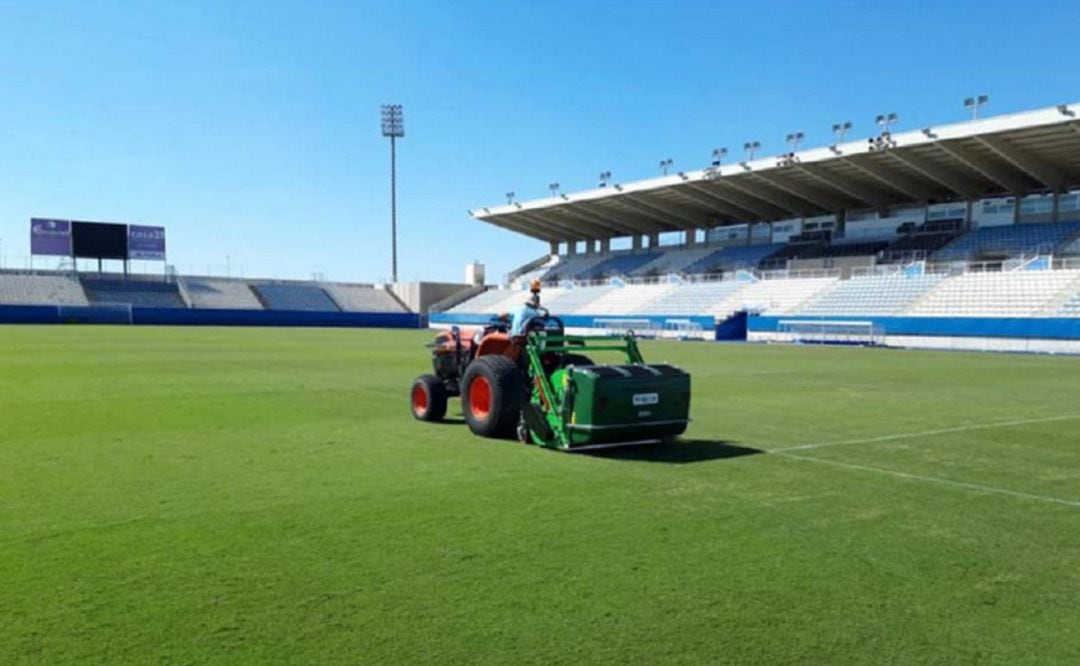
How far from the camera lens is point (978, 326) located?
2884 centimetres

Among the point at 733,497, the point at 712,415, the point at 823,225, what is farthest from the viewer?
the point at 823,225

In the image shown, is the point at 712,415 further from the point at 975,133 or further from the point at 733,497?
the point at 975,133

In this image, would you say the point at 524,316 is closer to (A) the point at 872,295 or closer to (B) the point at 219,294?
(A) the point at 872,295

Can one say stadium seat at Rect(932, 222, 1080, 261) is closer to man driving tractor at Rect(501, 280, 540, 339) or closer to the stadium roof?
the stadium roof

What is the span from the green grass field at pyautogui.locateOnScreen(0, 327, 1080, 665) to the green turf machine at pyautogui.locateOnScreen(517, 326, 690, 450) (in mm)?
207

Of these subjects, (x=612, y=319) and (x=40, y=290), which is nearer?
(x=612, y=319)

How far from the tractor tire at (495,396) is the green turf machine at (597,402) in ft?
0.52

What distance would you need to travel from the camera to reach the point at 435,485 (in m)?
5.51

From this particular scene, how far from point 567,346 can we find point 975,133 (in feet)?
101

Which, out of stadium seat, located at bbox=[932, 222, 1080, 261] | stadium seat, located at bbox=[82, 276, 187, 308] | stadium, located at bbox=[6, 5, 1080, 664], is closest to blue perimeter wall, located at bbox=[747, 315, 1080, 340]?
stadium seat, located at bbox=[932, 222, 1080, 261]

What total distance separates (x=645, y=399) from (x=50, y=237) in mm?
59331

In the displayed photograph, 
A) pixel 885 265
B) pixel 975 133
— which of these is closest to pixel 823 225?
pixel 885 265

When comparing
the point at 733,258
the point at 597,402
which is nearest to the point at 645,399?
the point at 597,402

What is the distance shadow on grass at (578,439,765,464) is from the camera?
6711 mm
